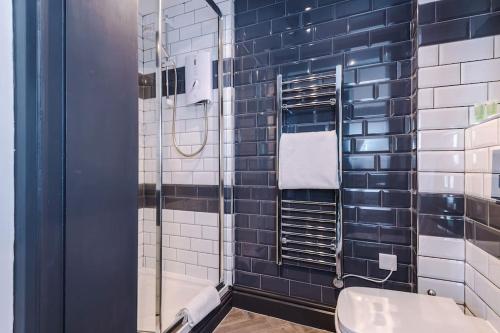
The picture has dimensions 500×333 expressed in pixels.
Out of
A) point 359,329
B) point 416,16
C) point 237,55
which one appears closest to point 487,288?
point 359,329

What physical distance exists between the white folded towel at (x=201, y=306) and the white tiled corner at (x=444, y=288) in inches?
43.8

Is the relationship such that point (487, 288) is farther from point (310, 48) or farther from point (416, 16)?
point (310, 48)

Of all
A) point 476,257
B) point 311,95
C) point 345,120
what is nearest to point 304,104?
point 311,95

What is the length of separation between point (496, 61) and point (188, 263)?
2.07 meters

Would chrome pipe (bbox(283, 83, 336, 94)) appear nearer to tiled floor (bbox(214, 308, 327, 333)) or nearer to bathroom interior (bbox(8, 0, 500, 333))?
bathroom interior (bbox(8, 0, 500, 333))

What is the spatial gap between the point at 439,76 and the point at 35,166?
1.56 m

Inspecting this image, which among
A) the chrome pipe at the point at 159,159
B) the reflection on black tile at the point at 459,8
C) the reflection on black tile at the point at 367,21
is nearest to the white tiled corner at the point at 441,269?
the reflection on black tile at the point at 459,8

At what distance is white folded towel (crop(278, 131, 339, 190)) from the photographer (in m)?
1.45

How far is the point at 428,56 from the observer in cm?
123

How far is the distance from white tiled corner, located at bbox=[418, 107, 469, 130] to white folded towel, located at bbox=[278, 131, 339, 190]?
425 mm

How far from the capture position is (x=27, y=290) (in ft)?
1.48

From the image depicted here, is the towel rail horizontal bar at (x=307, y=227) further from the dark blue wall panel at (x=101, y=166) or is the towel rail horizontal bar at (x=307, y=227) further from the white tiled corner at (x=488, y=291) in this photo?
the dark blue wall panel at (x=101, y=166)

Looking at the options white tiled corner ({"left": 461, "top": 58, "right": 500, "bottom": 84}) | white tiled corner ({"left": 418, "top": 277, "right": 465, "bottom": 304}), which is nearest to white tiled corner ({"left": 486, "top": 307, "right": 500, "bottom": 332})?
white tiled corner ({"left": 418, "top": 277, "right": 465, "bottom": 304})

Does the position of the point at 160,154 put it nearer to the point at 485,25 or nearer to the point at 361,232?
the point at 361,232
